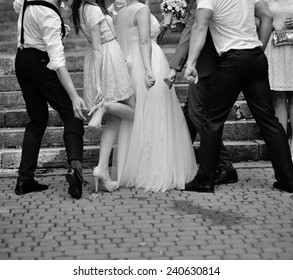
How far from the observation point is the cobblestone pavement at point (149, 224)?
6.29 meters

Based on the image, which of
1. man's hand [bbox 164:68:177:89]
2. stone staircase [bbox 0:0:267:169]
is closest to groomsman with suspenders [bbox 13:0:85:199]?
man's hand [bbox 164:68:177:89]

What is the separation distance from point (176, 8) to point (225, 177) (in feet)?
5.48

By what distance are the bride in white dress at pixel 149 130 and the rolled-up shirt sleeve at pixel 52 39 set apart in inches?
34.0

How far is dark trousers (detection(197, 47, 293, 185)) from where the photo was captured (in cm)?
771

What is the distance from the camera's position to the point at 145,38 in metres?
7.92

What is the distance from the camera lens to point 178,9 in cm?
831

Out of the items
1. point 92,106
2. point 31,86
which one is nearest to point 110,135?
point 92,106

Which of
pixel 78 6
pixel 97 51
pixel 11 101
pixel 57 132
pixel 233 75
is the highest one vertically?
pixel 78 6

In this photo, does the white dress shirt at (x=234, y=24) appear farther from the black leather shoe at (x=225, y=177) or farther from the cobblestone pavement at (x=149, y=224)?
the cobblestone pavement at (x=149, y=224)

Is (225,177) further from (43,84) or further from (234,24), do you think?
(43,84)

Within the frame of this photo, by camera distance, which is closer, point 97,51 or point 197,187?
point 97,51

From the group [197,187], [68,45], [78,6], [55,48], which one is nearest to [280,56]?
[197,187]

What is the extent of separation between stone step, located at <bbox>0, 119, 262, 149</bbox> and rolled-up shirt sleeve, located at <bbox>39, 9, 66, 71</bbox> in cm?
184

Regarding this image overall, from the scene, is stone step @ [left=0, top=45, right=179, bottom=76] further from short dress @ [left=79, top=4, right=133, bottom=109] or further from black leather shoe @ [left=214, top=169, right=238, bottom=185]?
black leather shoe @ [left=214, top=169, right=238, bottom=185]
